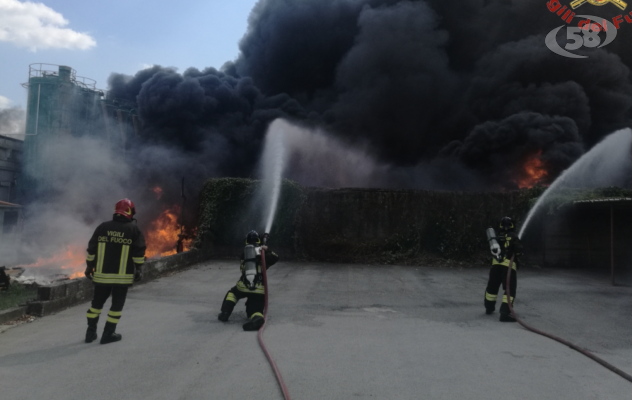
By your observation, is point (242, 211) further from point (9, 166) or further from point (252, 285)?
point (9, 166)

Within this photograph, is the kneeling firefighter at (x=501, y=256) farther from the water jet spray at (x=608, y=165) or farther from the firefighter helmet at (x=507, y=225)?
the water jet spray at (x=608, y=165)

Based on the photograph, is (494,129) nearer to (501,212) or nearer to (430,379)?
(501,212)

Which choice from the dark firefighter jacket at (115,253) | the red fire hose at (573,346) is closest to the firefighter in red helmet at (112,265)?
the dark firefighter jacket at (115,253)

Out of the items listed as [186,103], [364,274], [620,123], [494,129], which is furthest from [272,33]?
[364,274]

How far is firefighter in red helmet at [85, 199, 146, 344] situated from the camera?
4938 mm

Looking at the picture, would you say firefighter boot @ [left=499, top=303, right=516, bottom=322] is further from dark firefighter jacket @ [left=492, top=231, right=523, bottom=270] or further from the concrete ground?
dark firefighter jacket @ [left=492, top=231, right=523, bottom=270]

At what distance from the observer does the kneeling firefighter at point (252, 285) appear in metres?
5.80

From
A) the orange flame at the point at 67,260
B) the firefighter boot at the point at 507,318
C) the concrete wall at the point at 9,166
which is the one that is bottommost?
the orange flame at the point at 67,260

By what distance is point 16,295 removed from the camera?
864cm

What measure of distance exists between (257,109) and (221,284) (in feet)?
71.3

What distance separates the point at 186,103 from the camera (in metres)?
28.0

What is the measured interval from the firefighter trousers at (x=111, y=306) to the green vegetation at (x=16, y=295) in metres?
3.07

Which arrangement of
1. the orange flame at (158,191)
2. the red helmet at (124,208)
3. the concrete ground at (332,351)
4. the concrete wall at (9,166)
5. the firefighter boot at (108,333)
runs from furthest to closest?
1. the concrete wall at (9,166)
2. the orange flame at (158,191)
3. the red helmet at (124,208)
4. the firefighter boot at (108,333)
5. the concrete ground at (332,351)

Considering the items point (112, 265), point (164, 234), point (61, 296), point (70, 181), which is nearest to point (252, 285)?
point (112, 265)
